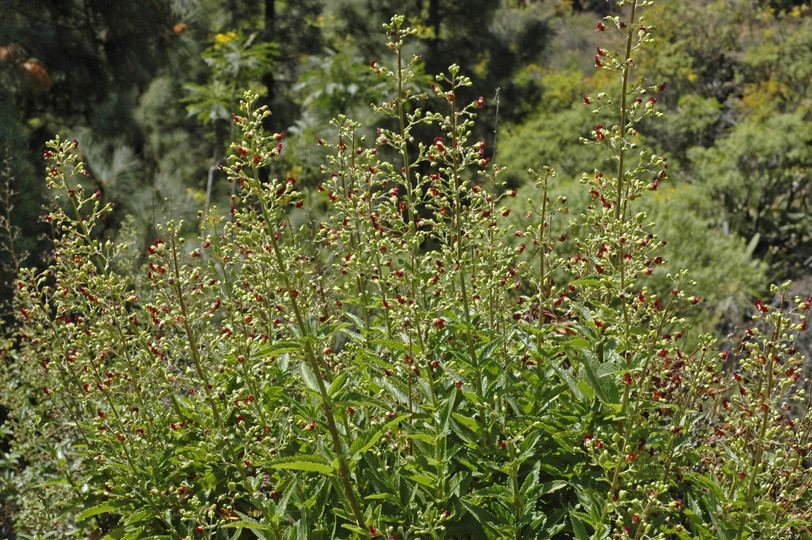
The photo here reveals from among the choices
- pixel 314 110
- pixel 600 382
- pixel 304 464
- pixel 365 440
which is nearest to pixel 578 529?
pixel 600 382

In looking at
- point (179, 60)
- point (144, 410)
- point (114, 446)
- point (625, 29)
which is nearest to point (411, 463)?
point (144, 410)

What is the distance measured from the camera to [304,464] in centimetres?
167

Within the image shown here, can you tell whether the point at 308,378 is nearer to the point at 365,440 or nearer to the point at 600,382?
the point at 365,440

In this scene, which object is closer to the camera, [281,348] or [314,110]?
[281,348]

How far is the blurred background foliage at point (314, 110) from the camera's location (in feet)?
24.5

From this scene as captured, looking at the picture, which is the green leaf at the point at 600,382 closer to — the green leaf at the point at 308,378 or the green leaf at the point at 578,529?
the green leaf at the point at 578,529

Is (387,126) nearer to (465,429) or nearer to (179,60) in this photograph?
(179,60)

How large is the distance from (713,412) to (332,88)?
24.5 feet

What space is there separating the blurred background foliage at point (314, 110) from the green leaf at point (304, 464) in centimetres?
348

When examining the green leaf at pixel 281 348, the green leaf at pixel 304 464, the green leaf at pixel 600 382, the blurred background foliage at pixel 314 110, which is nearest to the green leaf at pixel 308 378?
the green leaf at pixel 281 348

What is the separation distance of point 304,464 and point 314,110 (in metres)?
9.35

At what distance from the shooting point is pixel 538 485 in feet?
6.39

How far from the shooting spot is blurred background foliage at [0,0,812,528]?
7480 mm

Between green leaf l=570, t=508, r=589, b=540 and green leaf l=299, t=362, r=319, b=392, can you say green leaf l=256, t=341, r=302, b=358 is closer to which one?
green leaf l=299, t=362, r=319, b=392
